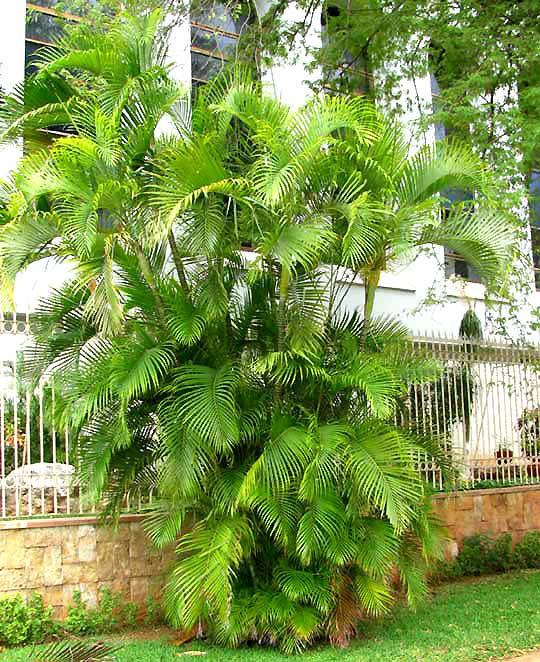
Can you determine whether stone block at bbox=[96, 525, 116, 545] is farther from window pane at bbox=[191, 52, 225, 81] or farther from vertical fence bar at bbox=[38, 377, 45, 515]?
window pane at bbox=[191, 52, 225, 81]

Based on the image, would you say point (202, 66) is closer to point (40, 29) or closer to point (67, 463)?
point (40, 29)

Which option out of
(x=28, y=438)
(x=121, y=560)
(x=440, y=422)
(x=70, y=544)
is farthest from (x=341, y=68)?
(x=70, y=544)

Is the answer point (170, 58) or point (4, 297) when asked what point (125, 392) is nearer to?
point (4, 297)

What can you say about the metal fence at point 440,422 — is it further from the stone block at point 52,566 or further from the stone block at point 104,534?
the stone block at point 52,566

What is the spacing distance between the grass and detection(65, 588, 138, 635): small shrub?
0.26 m

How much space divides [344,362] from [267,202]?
1.67 m

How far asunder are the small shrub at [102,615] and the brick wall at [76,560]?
0.07 metres

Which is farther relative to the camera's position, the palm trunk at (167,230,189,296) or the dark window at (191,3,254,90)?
the dark window at (191,3,254,90)

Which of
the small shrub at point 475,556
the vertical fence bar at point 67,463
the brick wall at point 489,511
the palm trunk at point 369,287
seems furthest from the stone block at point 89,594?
the small shrub at point 475,556

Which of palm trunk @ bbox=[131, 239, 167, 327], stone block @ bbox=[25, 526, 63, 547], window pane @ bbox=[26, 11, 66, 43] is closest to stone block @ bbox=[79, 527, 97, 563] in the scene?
stone block @ bbox=[25, 526, 63, 547]

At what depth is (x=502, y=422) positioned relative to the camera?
452 inches

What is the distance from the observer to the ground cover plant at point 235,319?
6812 millimetres

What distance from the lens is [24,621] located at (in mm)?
7395

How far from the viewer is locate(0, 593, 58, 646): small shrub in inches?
286
